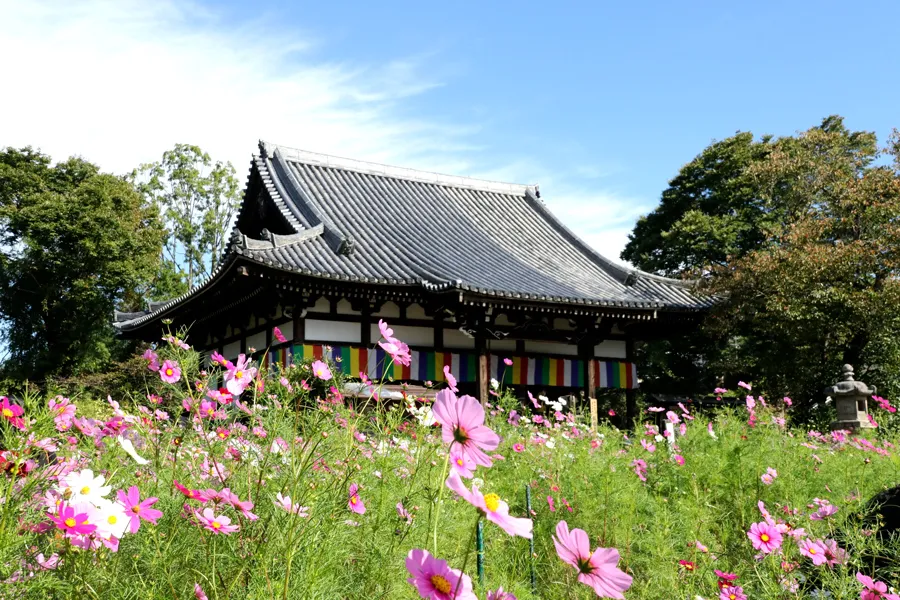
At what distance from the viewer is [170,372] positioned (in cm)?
164

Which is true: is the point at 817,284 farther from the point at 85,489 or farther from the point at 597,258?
the point at 85,489

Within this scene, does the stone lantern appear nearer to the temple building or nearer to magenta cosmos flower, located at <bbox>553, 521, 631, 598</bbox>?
the temple building

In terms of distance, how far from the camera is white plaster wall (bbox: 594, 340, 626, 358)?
40.9ft

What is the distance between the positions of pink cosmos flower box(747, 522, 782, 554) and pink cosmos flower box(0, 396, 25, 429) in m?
1.56

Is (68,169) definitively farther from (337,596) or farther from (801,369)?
(337,596)

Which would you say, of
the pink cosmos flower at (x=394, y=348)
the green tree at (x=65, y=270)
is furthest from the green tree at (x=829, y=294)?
the green tree at (x=65, y=270)

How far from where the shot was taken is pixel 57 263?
18.6m

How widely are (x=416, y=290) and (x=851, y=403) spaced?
230 inches

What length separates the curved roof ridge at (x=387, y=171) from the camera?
1477 cm

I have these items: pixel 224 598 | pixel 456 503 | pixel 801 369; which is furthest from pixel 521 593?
pixel 801 369

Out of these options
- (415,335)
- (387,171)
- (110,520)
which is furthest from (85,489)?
(387,171)

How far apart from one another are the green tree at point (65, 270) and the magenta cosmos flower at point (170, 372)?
1885cm

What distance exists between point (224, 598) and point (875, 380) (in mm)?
13555

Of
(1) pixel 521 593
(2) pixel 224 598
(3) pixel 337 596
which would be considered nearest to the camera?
(2) pixel 224 598
